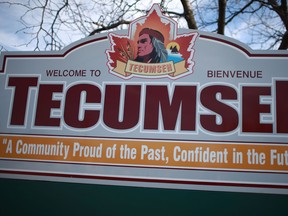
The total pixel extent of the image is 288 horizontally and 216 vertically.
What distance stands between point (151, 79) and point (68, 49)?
1.11 meters

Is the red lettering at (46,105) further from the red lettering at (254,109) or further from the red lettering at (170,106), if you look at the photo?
the red lettering at (254,109)

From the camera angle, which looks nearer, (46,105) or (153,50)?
(153,50)

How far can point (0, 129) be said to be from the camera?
3.75 meters

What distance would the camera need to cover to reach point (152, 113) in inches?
140

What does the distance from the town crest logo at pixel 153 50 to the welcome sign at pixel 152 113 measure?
12mm

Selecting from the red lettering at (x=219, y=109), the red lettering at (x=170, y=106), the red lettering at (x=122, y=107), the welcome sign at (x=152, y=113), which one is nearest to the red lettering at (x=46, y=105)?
the welcome sign at (x=152, y=113)

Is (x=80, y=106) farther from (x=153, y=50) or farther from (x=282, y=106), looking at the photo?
(x=282, y=106)

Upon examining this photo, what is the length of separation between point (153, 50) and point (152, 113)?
736 millimetres

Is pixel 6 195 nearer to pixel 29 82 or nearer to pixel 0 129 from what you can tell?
pixel 0 129

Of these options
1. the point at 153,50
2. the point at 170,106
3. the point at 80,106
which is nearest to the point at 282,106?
the point at 170,106

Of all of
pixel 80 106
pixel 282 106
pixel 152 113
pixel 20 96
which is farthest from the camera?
pixel 20 96

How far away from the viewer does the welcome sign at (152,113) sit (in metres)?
3.35

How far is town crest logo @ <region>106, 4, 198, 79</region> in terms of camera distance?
141 inches

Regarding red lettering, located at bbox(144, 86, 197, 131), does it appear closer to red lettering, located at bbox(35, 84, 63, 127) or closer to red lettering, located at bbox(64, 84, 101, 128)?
red lettering, located at bbox(64, 84, 101, 128)
